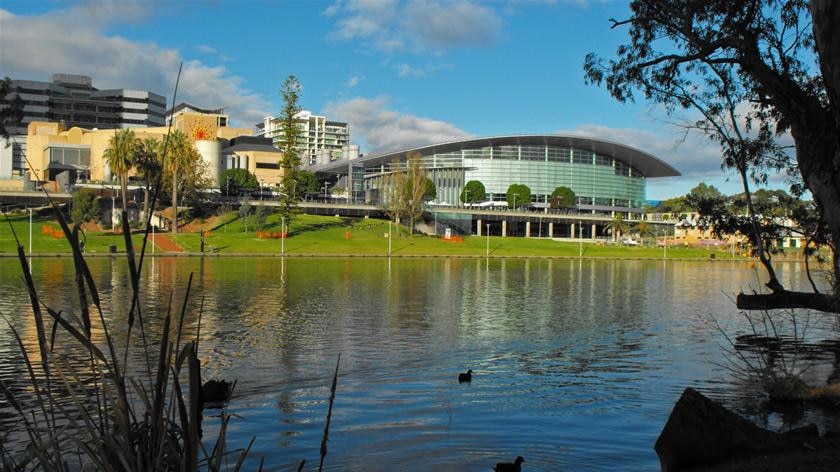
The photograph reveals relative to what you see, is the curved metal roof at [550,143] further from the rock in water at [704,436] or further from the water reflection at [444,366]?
the rock in water at [704,436]

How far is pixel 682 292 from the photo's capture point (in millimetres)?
40406

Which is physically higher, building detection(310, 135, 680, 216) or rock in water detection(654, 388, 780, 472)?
building detection(310, 135, 680, 216)

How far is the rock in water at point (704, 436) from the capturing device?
8.57 meters

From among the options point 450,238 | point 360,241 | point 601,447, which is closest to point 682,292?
point 601,447

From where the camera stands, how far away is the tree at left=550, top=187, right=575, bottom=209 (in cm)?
16138

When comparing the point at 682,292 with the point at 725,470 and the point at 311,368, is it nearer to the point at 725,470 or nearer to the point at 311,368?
the point at 311,368

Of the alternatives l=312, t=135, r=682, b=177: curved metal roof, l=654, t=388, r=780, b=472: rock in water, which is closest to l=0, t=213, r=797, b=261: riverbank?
l=312, t=135, r=682, b=177: curved metal roof

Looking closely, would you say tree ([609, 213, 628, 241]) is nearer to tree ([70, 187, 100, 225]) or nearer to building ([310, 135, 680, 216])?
building ([310, 135, 680, 216])

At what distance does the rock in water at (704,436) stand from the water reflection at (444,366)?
78cm

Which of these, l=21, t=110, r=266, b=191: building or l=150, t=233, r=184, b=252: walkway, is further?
l=21, t=110, r=266, b=191: building

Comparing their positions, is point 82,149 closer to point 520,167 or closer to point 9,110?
point 520,167

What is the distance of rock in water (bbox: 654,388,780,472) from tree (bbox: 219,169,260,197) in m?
145

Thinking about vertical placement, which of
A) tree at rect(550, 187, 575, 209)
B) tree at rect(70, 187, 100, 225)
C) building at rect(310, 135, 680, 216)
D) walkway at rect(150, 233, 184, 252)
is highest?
building at rect(310, 135, 680, 216)

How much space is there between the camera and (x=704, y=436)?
8.61 m
